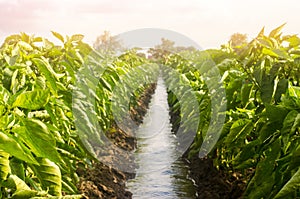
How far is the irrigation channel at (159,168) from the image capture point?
567 centimetres

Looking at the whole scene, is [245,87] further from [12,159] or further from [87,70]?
[12,159]

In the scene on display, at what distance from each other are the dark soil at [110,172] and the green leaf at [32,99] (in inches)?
88.2

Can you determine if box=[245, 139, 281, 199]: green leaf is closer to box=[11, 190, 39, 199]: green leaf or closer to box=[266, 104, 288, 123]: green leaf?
box=[266, 104, 288, 123]: green leaf

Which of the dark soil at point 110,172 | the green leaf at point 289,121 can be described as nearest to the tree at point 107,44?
the dark soil at point 110,172

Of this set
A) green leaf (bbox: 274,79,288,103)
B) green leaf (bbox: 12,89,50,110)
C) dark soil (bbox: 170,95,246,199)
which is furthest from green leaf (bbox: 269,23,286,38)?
green leaf (bbox: 12,89,50,110)

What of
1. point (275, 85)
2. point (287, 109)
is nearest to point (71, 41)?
point (275, 85)

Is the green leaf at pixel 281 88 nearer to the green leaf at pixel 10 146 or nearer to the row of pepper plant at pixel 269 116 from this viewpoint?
the row of pepper plant at pixel 269 116

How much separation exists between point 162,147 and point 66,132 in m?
5.03

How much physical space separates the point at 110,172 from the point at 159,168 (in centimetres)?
114

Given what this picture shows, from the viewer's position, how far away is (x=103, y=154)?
6281mm

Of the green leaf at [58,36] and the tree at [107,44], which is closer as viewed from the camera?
the green leaf at [58,36]

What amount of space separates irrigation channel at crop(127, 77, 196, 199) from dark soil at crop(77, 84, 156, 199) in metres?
0.14

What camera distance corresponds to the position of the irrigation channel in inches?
223

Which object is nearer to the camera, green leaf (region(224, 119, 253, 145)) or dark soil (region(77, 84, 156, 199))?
green leaf (region(224, 119, 253, 145))
